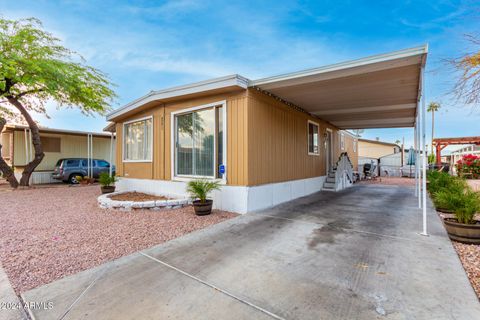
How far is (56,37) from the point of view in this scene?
415 inches

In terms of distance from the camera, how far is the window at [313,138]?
28.5 feet

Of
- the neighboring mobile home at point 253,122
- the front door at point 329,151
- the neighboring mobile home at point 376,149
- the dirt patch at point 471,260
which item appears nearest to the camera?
the dirt patch at point 471,260

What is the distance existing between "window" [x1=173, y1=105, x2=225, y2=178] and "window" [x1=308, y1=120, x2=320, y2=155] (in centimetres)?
415

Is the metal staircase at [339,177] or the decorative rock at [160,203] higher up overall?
the metal staircase at [339,177]

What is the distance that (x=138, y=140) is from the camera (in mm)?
8477

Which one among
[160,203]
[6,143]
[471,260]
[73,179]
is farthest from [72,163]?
[471,260]

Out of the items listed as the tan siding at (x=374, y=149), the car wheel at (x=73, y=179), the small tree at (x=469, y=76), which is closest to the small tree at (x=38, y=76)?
the car wheel at (x=73, y=179)

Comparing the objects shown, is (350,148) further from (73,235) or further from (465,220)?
(73,235)

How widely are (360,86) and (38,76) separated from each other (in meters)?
11.7

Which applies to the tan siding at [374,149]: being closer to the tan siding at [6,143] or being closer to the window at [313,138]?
the window at [313,138]

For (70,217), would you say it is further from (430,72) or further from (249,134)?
(430,72)

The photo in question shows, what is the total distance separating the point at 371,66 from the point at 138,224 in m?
5.29

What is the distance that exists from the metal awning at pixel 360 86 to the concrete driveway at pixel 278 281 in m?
2.90

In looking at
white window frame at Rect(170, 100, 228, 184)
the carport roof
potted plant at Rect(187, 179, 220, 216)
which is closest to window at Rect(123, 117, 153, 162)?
the carport roof
